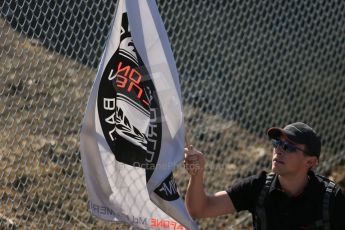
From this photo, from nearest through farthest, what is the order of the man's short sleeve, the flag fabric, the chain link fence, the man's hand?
the flag fabric, the man's hand, the man's short sleeve, the chain link fence

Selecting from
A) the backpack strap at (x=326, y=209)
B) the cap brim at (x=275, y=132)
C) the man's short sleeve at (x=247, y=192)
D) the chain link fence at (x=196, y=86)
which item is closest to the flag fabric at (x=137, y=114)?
the man's short sleeve at (x=247, y=192)

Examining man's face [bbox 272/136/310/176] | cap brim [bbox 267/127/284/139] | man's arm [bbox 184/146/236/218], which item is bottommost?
man's arm [bbox 184/146/236/218]

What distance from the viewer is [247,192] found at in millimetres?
4730

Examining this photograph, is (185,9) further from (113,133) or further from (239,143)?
(113,133)

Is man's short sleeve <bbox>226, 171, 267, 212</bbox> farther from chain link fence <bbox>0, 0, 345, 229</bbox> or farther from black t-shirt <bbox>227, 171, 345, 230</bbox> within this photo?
chain link fence <bbox>0, 0, 345, 229</bbox>

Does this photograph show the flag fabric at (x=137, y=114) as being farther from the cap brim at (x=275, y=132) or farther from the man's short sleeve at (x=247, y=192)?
the cap brim at (x=275, y=132)

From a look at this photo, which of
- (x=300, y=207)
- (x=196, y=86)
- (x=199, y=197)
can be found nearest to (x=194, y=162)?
(x=199, y=197)

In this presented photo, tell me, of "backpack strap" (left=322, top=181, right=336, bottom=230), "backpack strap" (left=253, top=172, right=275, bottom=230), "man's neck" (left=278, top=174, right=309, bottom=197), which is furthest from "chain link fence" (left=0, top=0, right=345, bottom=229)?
"backpack strap" (left=322, top=181, right=336, bottom=230)

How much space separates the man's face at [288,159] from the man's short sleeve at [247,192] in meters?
0.15

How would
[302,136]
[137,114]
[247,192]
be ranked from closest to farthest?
[137,114] → [302,136] → [247,192]

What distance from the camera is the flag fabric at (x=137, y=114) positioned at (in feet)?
14.6

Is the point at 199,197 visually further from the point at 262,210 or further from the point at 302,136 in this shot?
the point at 302,136

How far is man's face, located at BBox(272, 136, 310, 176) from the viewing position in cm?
458

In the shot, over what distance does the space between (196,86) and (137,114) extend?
106 inches
